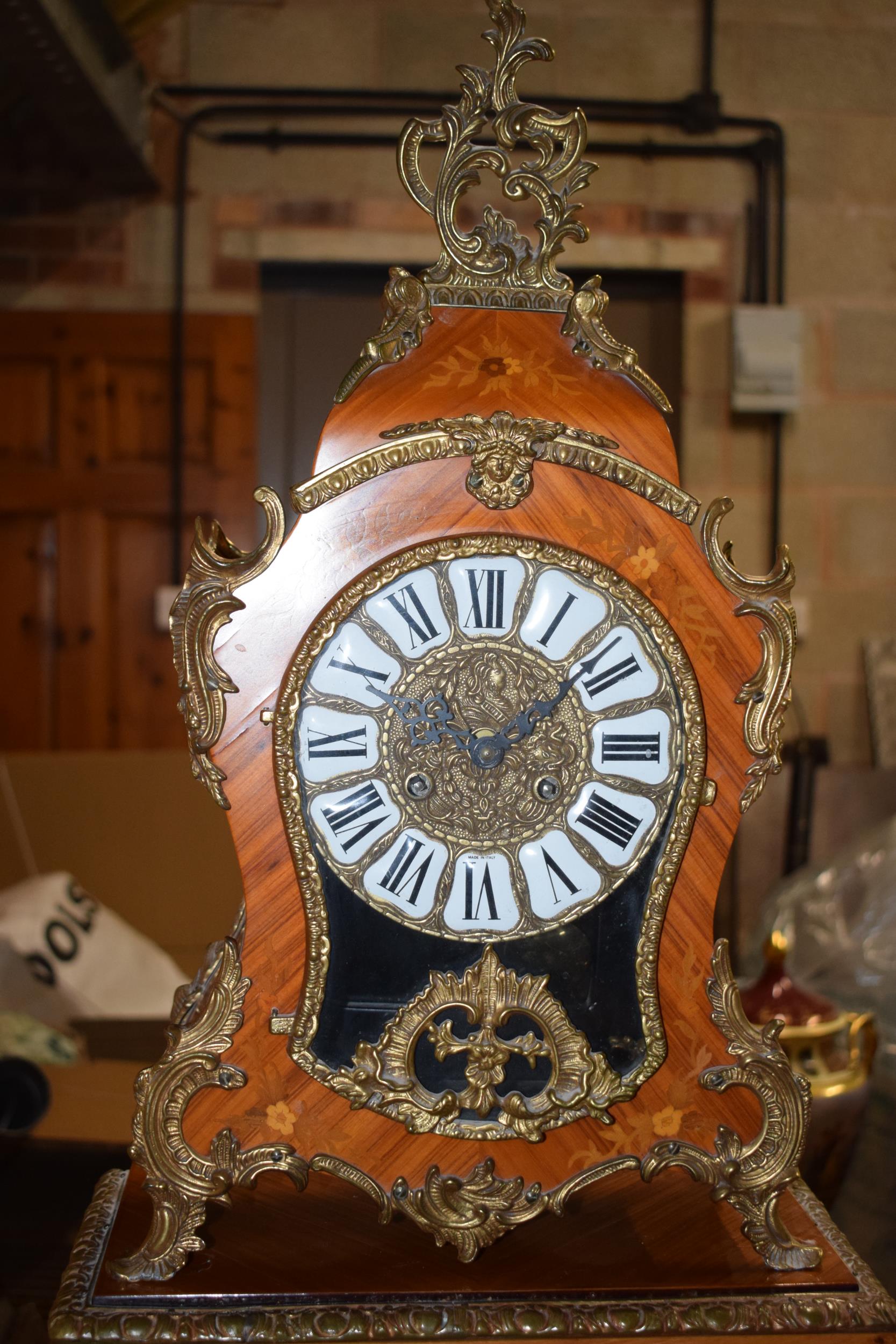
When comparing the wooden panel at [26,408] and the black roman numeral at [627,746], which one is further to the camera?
the wooden panel at [26,408]

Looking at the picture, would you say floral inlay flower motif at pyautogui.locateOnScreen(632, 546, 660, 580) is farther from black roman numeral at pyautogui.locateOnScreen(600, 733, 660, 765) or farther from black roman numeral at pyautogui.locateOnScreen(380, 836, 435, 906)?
black roman numeral at pyautogui.locateOnScreen(380, 836, 435, 906)

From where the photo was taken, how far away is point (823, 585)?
343cm

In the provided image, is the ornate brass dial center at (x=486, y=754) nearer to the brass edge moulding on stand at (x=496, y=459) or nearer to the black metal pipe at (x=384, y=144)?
the brass edge moulding on stand at (x=496, y=459)

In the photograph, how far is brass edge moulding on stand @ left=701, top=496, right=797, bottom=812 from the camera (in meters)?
0.85

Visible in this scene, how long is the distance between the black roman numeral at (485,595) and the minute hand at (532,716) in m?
0.07

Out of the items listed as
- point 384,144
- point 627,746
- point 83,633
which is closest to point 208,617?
point 627,746

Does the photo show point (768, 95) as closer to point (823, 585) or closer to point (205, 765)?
point (823, 585)

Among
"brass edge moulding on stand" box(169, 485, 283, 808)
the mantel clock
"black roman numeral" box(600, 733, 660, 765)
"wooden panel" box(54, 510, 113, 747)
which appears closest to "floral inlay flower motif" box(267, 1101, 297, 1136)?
the mantel clock

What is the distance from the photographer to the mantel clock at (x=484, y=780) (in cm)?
84

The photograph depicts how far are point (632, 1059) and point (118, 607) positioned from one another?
2.74 metres

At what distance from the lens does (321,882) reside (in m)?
0.85

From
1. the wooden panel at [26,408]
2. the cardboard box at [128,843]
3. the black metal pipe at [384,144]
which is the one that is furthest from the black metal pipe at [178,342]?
the cardboard box at [128,843]

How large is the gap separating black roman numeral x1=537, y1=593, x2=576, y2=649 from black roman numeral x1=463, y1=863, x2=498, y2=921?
0.17 meters

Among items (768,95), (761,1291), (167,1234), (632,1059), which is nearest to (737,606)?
(632,1059)
